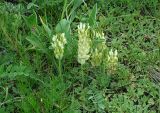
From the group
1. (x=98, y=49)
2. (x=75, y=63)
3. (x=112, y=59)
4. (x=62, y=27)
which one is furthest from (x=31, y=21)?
(x=112, y=59)

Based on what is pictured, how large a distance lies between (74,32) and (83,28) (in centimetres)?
74

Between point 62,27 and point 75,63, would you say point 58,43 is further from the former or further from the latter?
point 75,63

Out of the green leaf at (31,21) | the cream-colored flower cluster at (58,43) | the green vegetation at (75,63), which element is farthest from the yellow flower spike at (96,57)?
the green leaf at (31,21)

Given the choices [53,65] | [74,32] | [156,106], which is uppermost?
[74,32]

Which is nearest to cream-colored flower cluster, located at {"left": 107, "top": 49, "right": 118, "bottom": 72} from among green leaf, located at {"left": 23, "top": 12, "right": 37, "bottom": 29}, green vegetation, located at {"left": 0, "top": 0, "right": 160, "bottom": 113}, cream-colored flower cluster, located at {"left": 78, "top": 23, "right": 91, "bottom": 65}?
green vegetation, located at {"left": 0, "top": 0, "right": 160, "bottom": 113}

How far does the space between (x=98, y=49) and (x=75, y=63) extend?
240 mm

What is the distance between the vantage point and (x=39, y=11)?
9.62ft

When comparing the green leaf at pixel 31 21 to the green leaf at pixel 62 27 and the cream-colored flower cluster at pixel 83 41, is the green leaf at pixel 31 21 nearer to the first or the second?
the green leaf at pixel 62 27

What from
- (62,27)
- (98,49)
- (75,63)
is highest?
(62,27)

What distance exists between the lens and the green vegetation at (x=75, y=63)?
215 cm

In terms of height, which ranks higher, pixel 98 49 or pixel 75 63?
A: pixel 98 49

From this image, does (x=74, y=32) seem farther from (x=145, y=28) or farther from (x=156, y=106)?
(x=156, y=106)

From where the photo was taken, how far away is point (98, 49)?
7.80 feet

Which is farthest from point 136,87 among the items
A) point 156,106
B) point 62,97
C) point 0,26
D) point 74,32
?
point 0,26
